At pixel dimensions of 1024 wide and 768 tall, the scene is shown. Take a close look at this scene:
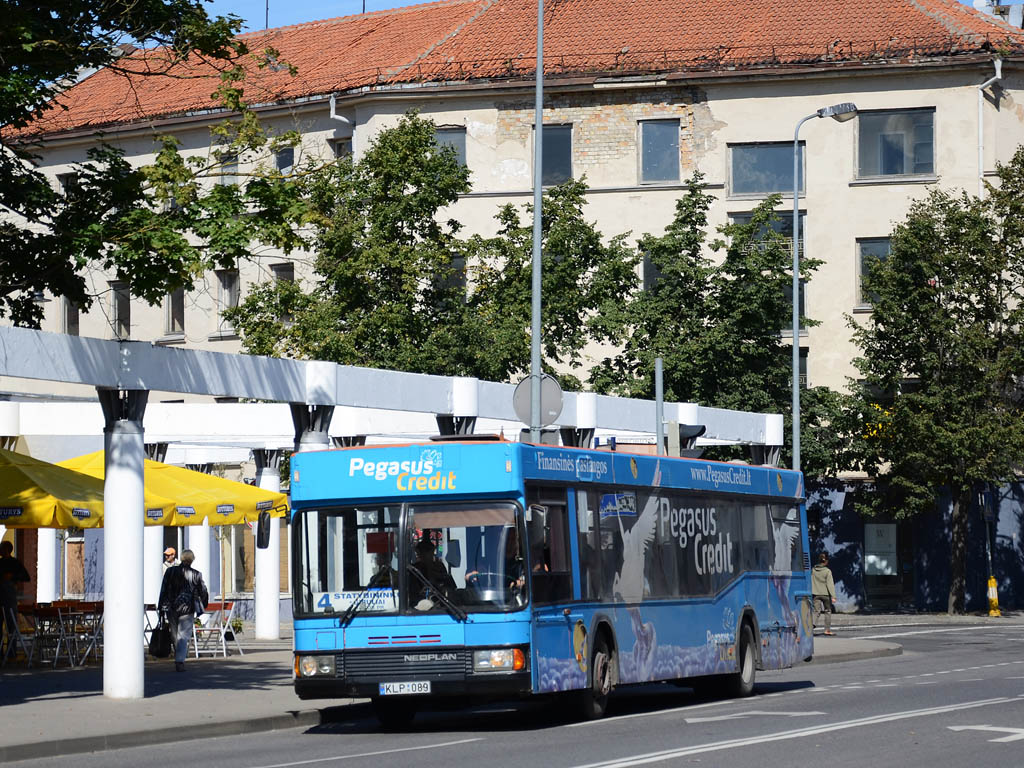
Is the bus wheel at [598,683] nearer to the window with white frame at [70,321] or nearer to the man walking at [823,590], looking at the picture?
the man walking at [823,590]

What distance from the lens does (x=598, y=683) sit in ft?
58.5

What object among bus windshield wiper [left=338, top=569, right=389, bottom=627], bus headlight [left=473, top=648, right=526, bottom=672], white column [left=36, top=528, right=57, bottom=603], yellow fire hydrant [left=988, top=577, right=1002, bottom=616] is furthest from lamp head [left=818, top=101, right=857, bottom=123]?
bus headlight [left=473, top=648, right=526, bottom=672]

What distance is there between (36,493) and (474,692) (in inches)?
336

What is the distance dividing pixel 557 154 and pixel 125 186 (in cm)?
3424

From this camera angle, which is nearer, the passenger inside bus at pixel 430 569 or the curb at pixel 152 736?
the curb at pixel 152 736

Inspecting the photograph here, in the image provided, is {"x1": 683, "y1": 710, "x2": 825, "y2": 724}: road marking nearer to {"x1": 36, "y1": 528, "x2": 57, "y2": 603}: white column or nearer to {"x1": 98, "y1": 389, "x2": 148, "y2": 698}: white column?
{"x1": 98, "y1": 389, "x2": 148, "y2": 698}: white column

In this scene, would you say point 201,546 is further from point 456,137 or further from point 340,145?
point 340,145

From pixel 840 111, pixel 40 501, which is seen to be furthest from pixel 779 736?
pixel 840 111

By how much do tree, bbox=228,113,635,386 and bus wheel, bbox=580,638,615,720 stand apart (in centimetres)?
2335

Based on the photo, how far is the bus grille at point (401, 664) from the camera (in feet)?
53.1

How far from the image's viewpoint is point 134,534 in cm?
1909

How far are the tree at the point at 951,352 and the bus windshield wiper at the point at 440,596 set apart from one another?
30973 millimetres

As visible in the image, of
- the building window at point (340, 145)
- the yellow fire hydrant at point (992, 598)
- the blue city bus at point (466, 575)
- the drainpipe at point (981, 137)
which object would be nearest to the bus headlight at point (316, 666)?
the blue city bus at point (466, 575)

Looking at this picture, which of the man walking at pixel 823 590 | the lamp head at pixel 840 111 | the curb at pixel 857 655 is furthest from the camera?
the lamp head at pixel 840 111
